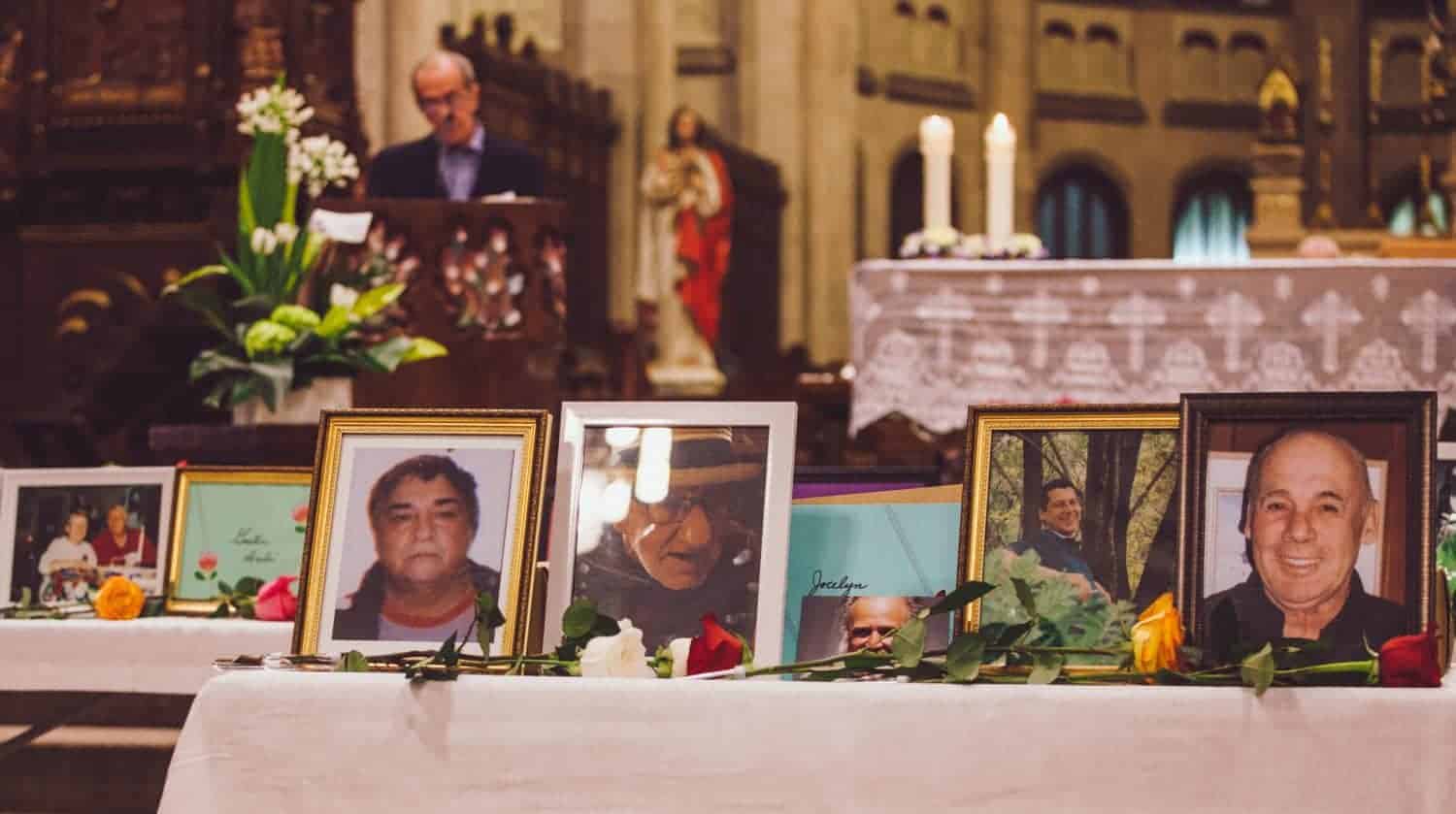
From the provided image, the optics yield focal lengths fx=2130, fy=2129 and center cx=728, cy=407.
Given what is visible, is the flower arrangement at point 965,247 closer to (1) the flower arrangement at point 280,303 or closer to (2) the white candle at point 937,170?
(2) the white candle at point 937,170

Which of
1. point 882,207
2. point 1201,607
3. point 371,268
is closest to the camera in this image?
point 1201,607

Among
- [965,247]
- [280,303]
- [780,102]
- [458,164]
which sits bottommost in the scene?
[280,303]

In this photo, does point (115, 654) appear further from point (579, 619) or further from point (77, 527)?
point (579, 619)

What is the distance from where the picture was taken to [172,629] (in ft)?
9.62

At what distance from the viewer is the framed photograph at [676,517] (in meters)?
2.21

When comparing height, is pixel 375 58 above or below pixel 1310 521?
above

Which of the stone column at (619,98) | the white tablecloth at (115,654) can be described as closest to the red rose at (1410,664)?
the white tablecloth at (115,654)

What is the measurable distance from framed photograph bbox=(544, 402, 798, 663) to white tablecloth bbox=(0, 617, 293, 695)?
2.63 ft

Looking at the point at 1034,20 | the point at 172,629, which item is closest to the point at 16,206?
the point at 172,629

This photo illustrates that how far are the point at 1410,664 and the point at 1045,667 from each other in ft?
1.09

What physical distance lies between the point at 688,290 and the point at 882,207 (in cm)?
476

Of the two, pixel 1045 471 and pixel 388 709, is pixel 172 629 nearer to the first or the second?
pixel 388 709

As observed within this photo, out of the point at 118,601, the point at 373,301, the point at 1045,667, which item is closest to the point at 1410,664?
the point at 1045,667

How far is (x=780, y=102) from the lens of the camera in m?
18.1
